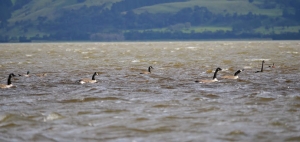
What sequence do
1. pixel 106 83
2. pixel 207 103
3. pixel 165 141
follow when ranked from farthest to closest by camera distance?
pixel 106 83
pixel 207 103
pixel 165 141

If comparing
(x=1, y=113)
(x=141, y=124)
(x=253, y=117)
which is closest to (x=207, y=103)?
(x=253, y=117)

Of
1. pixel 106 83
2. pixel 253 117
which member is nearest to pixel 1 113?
pixel 253 117

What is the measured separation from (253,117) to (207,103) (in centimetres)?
382

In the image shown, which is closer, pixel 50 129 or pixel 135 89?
pixel 50 129

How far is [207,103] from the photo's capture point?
76.7 ft

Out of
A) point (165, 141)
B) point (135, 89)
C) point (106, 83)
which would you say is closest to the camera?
point (165, 141)

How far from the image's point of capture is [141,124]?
18797mm

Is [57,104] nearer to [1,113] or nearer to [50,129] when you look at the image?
[1,113]

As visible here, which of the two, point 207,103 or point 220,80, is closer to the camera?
point 207,103

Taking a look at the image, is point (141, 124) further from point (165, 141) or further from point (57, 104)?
point (57, 104)

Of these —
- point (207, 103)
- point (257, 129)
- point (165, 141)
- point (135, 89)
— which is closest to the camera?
point (165, 141)

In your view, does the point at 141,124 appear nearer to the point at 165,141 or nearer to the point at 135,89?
the point at 165,141

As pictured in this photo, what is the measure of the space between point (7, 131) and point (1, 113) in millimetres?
3397

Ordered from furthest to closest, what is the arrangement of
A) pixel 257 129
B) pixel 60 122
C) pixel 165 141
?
pixel 60 122, pixel 257 129, pixel 165 141
